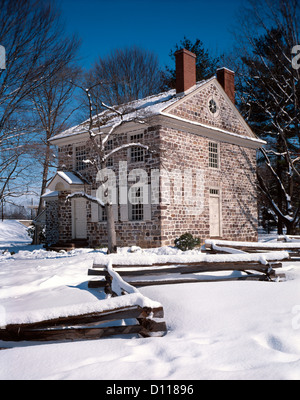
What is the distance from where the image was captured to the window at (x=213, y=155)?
1761 cm

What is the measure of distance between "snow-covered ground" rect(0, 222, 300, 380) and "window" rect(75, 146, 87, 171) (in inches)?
503

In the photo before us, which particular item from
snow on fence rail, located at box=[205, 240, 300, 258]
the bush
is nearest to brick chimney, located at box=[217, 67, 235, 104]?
the bush

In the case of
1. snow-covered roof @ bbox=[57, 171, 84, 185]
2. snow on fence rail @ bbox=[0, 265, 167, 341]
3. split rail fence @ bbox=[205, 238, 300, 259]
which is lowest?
snow on fence rail @ bbox=[0, 265, 167, 341]

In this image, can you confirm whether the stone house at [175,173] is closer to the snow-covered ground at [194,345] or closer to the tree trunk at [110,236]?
the tree trunk at [110,236]

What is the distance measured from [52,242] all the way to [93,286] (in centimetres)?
1325

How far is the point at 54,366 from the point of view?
330 cm

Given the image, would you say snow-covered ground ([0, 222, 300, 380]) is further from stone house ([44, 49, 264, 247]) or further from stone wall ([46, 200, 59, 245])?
stone wall ([46, 200, 59, 245])

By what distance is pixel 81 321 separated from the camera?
3.85 metres

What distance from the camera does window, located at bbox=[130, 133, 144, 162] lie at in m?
15.9

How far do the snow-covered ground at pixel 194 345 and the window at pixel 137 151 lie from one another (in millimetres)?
10392

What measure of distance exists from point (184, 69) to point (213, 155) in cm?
426

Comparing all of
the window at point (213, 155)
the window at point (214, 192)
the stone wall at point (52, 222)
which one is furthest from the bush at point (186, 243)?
the stone wall at point (52, 222)
